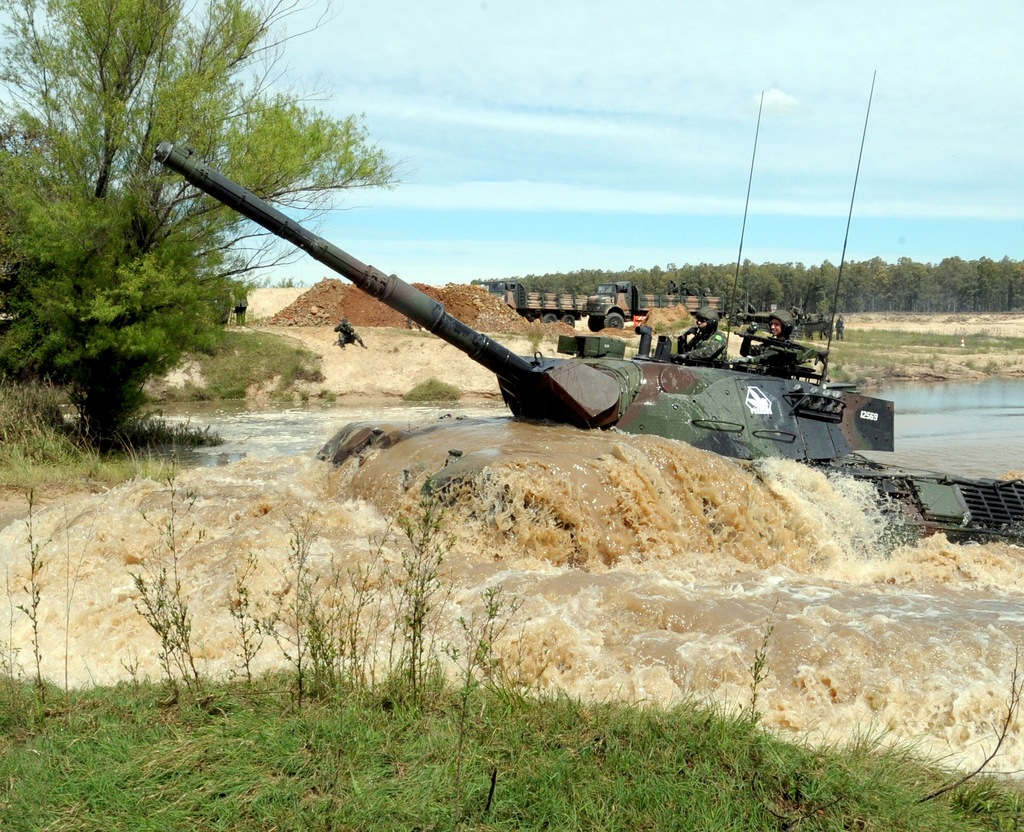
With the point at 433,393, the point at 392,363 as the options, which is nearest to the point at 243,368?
A: the point at 392,363

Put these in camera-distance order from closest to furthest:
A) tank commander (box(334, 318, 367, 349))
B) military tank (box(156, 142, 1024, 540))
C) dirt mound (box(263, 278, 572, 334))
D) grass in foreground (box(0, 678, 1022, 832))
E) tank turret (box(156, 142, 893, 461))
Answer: grass in foreground (box(0, 678, 1022, 832)) < military tank (box(156, 142, 1024, 540)) < tank turret (box(156, 142, 893, 461)) < tank commander (box(334, 318, 367, 349)) < dirt mound (box(263, 278, 572, 334))

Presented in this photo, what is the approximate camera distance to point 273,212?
29.2ft

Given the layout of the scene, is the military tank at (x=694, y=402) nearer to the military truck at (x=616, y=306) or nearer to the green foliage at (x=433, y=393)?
the green foliage at (x=433, y=393)

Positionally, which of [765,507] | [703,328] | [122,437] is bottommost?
[122,437]

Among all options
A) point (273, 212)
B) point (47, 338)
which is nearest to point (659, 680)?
point (273, 212)

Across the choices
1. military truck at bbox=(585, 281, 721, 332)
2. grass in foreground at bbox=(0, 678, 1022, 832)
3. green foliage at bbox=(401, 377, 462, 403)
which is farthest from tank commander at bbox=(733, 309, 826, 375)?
military truck at bbox=(585, 281, 721, 332)

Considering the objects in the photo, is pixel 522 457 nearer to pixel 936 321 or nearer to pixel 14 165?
pixel 14 165

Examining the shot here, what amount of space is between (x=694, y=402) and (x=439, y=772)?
650 cm

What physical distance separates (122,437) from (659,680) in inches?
463

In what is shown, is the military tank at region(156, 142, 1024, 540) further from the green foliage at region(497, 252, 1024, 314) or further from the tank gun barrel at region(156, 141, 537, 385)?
the green foliage at region(497, 252, 1024, 314)

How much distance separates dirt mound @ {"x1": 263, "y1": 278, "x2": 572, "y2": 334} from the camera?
113 ft

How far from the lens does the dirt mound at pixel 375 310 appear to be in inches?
1356

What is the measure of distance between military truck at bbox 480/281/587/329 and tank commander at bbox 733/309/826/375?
95.7 ft

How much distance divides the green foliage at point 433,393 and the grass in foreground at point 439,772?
22446mm
